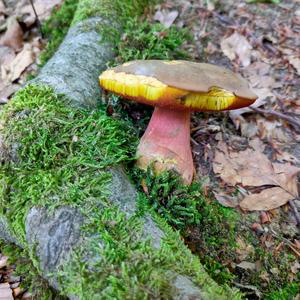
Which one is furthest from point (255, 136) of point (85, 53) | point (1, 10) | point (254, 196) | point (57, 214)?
point (1, 10)

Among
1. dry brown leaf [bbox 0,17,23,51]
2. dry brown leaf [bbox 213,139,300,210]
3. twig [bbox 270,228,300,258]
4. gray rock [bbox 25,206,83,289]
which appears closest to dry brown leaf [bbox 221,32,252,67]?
dry brown leaf [bbox 213,139,300,210]

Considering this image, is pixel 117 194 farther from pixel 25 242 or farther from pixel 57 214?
pixel 25 242

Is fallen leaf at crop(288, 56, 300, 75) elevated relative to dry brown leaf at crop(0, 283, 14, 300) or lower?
elevated

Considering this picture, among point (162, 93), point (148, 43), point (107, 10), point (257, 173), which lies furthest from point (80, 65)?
point (257, 173)

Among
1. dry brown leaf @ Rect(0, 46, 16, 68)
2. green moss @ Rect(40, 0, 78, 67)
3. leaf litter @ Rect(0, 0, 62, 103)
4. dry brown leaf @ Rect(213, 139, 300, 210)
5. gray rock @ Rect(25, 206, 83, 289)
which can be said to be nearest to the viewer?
gray rock @ Rect(25, 206, 83, 289)

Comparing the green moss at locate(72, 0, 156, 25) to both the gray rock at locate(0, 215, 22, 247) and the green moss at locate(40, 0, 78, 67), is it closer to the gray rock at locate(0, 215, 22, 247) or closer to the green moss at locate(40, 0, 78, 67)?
the green moss at locate(40, 0, 78, 67)

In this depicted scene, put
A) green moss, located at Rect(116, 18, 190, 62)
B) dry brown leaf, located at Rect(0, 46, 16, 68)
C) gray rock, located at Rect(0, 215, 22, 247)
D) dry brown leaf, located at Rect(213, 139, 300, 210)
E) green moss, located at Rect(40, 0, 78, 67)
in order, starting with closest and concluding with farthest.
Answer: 1. gray rock, located at Rect(0, 215, 22, 247)
2. dry brown leaf, located at Rect(213, 139, 300, 210)
3. green moss, located at Rect(116, 18, 190, 62)
4. dry brown leaf, located at Rect(0, 46, 16, 68)
5. green moss, located at Rect(40, 0, 78, 67)

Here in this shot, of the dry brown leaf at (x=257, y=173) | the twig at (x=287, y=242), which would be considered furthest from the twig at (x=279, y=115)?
the twig at (x=287, y=242)
